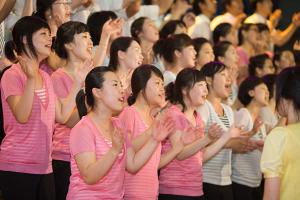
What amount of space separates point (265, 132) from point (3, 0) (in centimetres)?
250

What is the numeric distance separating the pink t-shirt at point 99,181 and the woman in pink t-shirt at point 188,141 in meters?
0.78

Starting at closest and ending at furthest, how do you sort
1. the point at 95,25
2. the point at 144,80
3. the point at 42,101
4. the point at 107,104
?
1. the point at 107,104
2. the point at 42,101
3. the point at 144,80
4. the point at 95,25

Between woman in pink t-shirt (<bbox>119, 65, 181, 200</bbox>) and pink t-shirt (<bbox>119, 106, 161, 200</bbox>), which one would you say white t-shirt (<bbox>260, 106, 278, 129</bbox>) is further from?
pink t-shirt (<bbox>119, 106, 161, 200</bbox>)

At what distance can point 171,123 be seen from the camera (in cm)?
440

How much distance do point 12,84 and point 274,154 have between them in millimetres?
1714

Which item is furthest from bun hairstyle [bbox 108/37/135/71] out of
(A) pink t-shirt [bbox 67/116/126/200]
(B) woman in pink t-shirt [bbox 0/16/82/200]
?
(A) pink t-shirt [bbox 67/116/126/200]

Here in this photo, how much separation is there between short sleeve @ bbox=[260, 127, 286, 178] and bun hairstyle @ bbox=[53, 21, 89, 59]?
194cm

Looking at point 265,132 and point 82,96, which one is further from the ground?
point 82,96

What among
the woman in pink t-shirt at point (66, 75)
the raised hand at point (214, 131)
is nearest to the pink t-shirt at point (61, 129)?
the woman in pink t-shirt at point (66, 75)

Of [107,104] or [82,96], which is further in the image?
[82,96]

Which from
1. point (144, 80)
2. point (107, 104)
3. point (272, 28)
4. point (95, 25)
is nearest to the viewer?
point (107, 104)

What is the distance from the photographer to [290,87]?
3816mm

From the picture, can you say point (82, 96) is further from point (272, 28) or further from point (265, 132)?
point (272, 28)

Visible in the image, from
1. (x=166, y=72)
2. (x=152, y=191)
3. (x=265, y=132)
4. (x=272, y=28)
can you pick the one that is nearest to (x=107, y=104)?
(x=152, y=191)
